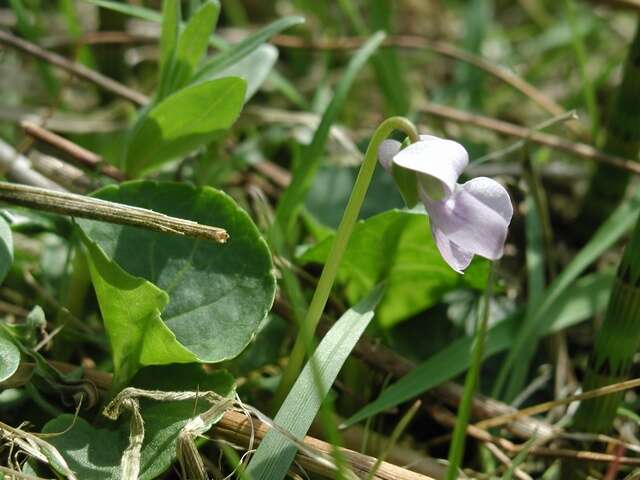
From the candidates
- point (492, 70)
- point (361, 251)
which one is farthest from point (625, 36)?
point (361, 251)

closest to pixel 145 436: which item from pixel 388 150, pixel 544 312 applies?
pixel 388 150

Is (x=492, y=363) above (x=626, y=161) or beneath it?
beneath

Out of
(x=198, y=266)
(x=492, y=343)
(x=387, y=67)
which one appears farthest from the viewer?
(x=387, y=67)

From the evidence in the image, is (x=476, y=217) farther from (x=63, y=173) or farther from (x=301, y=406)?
(x=63, y=173)

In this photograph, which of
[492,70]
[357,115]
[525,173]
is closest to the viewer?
[525,173]

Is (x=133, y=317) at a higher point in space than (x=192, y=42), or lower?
lower

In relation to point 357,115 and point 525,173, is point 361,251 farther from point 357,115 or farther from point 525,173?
point 357,115

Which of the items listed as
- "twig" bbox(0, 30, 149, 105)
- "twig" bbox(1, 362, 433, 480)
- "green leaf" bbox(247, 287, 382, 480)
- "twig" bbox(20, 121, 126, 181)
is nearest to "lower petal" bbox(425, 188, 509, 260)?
"green leaf" bbox(247, 287, 382, 480)
